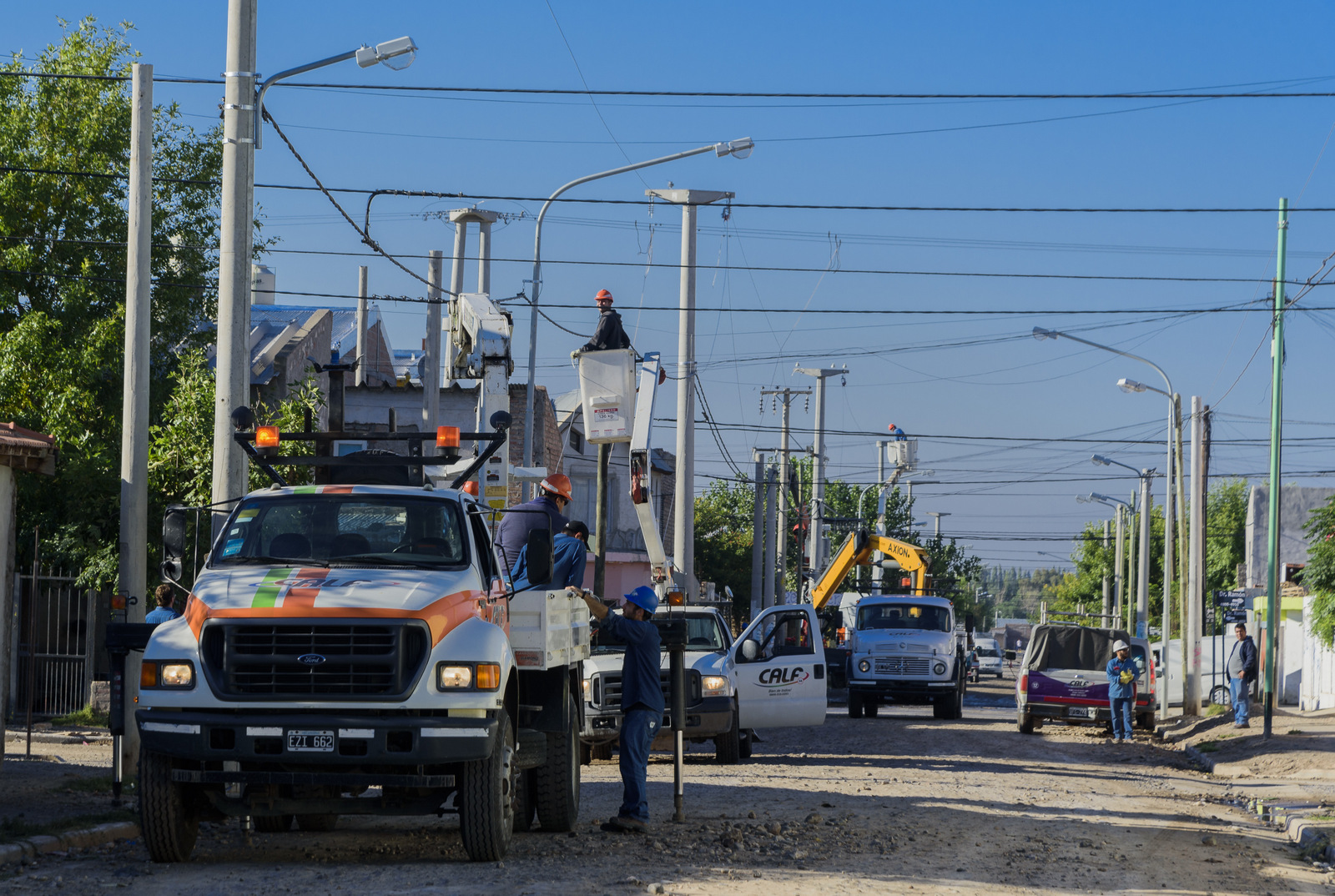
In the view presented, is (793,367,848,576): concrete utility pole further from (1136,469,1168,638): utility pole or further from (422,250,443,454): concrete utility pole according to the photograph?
(422,250,443,454): concrete utility pole

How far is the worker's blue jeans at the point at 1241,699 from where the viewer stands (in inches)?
1061

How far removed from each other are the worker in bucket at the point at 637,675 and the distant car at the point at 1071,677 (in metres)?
16.9

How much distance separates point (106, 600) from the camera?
22188 mm

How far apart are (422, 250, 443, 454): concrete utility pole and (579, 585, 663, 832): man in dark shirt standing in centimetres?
948

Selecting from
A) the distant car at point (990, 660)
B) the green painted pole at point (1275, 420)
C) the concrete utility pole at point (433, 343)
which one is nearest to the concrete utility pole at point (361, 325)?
the concrete utility pole at point (433, 343)

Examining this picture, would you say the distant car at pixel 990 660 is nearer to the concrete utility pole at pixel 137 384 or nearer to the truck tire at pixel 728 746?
the truck tire at pixel 728 746

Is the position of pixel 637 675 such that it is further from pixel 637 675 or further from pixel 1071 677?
pixel 1071 677

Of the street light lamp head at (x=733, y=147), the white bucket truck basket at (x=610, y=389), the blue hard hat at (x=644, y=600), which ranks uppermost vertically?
the street light lamp head at (x=733, y=147)

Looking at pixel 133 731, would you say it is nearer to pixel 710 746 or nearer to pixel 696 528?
pixel 710 746

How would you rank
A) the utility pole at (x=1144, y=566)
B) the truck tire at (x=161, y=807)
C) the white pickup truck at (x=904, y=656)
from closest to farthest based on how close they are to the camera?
the truck tire at (x=161, y=807)
the white pickup truck at (x=904, y=656)
the utility pole at (x=1144, y=566)

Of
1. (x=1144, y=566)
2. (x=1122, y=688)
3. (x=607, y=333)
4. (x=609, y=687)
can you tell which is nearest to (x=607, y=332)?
(x=607, y=333)

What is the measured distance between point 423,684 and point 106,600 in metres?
14.7

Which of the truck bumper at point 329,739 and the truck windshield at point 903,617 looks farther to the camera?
the truck windshield at point 903,617

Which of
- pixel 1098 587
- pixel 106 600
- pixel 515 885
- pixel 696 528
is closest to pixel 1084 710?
pixel 106 600
